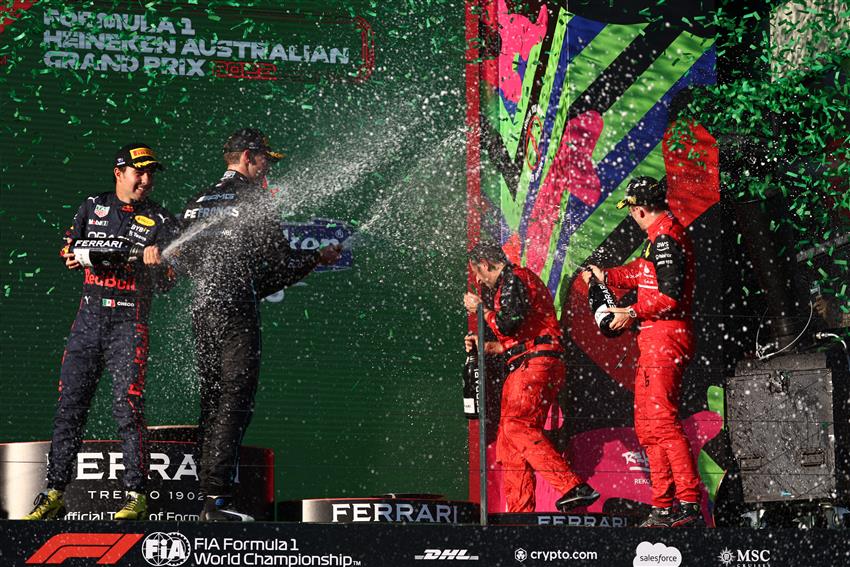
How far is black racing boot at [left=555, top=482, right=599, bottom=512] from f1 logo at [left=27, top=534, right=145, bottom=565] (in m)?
1.90

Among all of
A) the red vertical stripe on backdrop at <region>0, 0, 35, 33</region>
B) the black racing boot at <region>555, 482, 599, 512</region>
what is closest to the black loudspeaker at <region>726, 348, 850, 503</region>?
the black racing boot at <region>555, 482, 599, 512</region>

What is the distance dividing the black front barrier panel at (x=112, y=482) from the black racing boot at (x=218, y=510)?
100 mm

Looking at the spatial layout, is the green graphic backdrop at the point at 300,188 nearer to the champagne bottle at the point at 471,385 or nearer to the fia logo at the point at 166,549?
the champagne bottle at the point at 471,385

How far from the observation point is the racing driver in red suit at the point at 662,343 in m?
5.03

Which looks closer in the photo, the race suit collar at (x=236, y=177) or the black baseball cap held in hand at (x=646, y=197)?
the race suit collar at (x=236, y=177)

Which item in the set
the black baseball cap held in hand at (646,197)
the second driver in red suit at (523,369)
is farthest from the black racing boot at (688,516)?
the black baseball cap held in hand at (646,197)

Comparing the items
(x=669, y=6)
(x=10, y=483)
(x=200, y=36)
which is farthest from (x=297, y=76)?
(x=10, y=483)

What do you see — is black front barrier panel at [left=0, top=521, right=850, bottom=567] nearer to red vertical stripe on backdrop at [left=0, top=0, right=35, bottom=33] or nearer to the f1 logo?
the f1 logo

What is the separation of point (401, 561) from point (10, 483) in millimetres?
1543

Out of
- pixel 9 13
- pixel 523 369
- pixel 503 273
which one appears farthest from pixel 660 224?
pixel 9 13

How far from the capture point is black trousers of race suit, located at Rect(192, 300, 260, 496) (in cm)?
468

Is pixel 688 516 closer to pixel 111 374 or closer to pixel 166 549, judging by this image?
pixel 166 549

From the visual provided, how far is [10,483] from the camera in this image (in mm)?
4672

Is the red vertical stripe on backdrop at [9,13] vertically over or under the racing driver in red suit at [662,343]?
over
